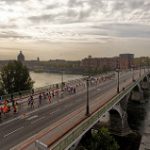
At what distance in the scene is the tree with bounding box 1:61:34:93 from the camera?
193 ft

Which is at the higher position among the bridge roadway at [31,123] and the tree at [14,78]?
the tree at [14,78]

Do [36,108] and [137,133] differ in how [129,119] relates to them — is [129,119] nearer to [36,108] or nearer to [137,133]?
[137,133]

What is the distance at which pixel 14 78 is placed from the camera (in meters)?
59.7

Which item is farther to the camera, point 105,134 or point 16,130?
point 105,134

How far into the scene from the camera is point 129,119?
62.1 meters

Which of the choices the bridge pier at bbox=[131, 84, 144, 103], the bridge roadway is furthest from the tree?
the bridge pier at bbox=[131, 84, 144, 103]

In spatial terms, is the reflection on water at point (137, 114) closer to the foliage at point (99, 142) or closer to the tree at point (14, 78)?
the foliage at point (99, 142)

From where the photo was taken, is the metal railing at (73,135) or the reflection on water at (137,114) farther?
the reflection on water at (137,114)

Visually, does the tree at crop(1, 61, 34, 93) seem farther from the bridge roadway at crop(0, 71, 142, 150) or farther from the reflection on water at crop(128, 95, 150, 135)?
the reflection on water at crop(128, 95, 150, 135)

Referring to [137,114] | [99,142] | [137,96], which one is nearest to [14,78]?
[137,114]

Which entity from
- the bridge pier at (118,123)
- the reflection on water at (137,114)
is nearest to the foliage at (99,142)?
the bridge pier at (118,123)

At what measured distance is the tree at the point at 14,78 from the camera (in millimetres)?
58688

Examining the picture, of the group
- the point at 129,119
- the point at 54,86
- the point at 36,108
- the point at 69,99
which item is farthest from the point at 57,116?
the point at 129,119

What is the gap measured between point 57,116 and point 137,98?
58.2 metres
